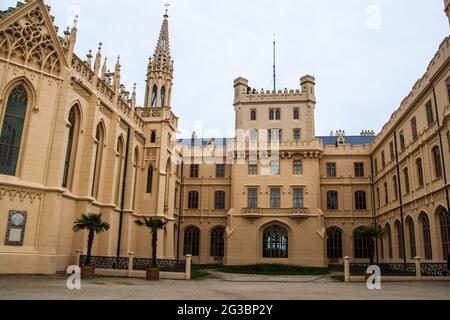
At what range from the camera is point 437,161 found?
82.2ft

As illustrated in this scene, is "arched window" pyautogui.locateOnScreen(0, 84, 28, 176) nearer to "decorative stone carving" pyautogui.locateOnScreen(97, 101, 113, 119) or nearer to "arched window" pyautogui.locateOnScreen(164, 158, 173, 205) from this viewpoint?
"decorative stone carving" pyautogui.locateOnScreen(97, 101, 113, 119)

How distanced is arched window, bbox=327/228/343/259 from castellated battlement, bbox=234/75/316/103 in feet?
51.5

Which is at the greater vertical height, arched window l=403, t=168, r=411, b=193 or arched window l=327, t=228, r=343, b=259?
arched window l=403, t=168, r=411, b=193

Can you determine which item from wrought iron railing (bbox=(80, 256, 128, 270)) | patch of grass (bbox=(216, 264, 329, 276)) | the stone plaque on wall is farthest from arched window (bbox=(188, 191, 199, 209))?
the stone plaque on wall

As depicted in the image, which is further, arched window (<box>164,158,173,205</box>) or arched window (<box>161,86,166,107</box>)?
arched window (<box>161,86,166,107</box>)

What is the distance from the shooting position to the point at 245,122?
4484 cm

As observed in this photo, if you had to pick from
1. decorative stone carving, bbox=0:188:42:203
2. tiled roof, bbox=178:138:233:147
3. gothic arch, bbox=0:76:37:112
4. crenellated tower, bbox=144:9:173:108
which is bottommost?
decorative stone carving, bbox=0:188:42:203

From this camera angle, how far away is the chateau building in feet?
66.4

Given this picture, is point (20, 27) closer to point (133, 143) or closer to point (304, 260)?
point (133, 143)

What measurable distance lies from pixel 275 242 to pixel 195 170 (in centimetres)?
1348

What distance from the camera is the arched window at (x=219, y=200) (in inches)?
1741

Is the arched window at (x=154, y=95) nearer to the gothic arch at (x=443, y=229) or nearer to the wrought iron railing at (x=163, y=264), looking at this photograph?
the wrought iron railing at (x=163, y=264)

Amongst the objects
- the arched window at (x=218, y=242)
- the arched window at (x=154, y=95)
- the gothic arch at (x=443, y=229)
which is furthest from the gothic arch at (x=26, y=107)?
the arched window at (x=218, y=242)

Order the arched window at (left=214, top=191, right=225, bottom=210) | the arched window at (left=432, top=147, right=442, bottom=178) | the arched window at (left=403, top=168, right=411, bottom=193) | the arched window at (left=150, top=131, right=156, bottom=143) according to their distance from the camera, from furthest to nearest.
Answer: the arched window at (left=214, top=191, right=225, bottom=210), the arched window at (left=150, top=131, right=156, bottom=143), the arched window at (left=403, top=168, right=411, bottom=193), the arched window at (left=432, top=147, right=442, bottom=178)
